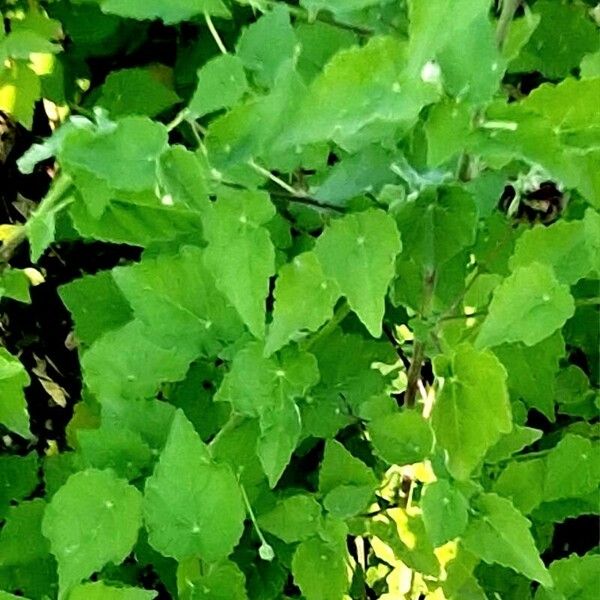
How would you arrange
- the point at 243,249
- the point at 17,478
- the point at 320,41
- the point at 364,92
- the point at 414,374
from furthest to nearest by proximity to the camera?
1. the point at 17,478
2. the point at 414,374
3. the point at 320,41
4. the point at 243,249
5. the point at 364,92

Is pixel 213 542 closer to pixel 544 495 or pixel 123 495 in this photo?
pixel 123 495

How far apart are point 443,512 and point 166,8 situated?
0.35 metres

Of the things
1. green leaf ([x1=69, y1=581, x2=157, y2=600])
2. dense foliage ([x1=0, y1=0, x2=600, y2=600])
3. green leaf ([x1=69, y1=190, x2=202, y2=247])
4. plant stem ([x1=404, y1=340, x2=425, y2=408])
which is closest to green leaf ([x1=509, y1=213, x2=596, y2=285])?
dense foliage ([x1=0, y1=0, x2=600, y2=600])

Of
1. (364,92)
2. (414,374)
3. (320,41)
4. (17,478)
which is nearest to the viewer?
(364,92)

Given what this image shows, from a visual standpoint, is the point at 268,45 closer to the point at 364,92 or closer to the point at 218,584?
the point at 364,92

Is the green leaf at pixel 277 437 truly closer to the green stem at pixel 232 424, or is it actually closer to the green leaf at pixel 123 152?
the green stem at pixel 232 424

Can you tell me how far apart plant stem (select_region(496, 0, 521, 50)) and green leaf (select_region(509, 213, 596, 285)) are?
0.13 meters

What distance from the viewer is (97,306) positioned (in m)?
0.84

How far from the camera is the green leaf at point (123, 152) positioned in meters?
0.52

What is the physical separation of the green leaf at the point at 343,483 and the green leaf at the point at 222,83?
0.27 metres

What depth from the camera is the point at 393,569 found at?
918 mm

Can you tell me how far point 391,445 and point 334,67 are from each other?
0.31 meters

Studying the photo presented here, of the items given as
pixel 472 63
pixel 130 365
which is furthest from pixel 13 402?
pixel 472 63

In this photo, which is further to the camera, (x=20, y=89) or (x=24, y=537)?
(x=20, y=89)
